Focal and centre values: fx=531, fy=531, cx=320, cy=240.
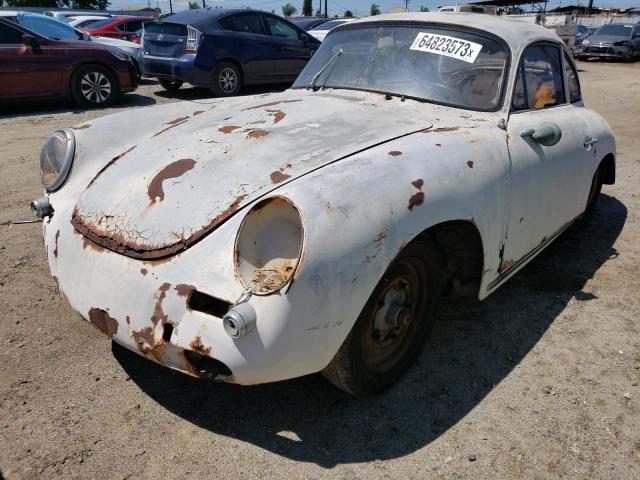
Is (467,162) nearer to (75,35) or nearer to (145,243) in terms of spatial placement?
(145,243)

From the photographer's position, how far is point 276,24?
10117 millimetres

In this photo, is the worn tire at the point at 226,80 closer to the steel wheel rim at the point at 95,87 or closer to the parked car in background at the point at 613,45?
the steel wheel rim at the point at 95,87

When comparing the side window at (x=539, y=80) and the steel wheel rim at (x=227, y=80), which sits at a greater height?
the side window at (x=539, y=80)

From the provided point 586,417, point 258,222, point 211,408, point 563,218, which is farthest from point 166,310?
point 563,218

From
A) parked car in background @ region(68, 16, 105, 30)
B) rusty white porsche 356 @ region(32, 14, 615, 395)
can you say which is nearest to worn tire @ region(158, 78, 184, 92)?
parked car in background @ region(68, 16, 105, 30)

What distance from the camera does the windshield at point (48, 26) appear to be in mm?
9364

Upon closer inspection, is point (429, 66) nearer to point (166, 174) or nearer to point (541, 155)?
point (541, 155)

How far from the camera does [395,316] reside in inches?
90.7

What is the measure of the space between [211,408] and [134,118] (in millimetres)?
1787

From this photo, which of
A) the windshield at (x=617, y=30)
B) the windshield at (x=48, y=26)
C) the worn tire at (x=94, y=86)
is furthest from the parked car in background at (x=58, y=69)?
the windshield at (x=617, y=30)

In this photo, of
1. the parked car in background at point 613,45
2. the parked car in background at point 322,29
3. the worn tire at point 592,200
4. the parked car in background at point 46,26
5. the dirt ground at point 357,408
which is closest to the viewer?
the dirt ground at point 357,408

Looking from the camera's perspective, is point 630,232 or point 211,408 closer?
point 211,408

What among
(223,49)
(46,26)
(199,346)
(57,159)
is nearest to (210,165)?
(199,346)

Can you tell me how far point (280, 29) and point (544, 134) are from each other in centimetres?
838
